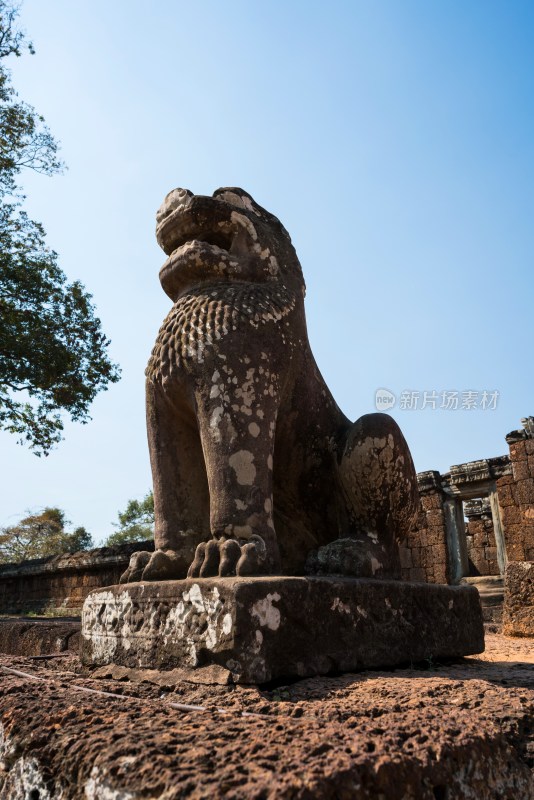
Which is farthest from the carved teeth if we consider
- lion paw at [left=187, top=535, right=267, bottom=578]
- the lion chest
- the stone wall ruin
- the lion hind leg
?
the stone wall ruin

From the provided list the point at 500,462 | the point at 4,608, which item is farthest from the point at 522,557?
the point at 4,608

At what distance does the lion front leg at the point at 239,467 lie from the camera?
197 centimetres

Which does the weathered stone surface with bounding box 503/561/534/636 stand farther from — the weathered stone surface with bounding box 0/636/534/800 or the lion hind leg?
the weathered stone surface with bounding box 0/636/534/800

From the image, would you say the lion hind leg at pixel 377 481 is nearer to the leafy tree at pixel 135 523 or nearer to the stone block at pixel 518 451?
the stone block at pixel 518 451

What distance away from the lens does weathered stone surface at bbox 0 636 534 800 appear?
875 mm

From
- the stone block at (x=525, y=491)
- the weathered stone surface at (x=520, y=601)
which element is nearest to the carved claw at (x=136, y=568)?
the weathered stone surface at (x=520, y=601)

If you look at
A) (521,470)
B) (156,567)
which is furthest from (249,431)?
(521,470)

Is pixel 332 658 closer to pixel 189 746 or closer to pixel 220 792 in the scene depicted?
pixel 189 746

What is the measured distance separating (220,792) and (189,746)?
19 centimetres

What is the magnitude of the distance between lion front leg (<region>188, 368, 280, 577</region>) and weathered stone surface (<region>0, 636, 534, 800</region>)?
1.47 ft

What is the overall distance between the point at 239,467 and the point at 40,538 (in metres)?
32.7

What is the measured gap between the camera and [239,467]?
208 cm

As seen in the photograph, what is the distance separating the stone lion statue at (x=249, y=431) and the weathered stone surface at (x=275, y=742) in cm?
56

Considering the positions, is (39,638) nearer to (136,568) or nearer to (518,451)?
(136,568)
